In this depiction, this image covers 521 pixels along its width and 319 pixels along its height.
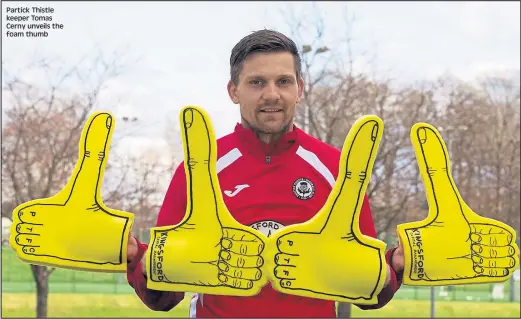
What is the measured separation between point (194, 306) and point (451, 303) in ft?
34.2

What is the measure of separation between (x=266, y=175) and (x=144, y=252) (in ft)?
1.13

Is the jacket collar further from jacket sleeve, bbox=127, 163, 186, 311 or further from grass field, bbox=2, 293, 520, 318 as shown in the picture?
grass field, bbox=2, 293, 520, 318

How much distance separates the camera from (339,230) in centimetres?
143

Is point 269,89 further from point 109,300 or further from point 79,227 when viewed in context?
point 109,300

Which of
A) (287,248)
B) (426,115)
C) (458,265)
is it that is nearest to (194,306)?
(287,248)

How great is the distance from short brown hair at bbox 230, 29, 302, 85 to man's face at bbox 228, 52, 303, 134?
0.5 inches

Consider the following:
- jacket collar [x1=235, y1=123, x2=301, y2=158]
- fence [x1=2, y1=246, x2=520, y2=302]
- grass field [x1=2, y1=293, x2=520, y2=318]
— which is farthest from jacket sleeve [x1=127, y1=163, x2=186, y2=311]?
grass field [x1=2, y1=293, x2=520, y2=318]

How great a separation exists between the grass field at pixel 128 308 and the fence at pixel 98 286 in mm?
171

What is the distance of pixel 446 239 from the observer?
59.8 inches

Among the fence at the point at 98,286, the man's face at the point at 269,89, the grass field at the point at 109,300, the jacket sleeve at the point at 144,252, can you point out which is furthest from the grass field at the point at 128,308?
the man's face at the point at 269,89

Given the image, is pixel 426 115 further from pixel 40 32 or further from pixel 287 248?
pixel 287 248

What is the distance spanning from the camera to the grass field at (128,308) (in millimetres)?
9758

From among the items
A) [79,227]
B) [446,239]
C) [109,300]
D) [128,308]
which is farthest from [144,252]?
[109,300]

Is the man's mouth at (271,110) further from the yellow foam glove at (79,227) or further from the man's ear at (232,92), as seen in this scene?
the yellow foam glove at (79,227)
